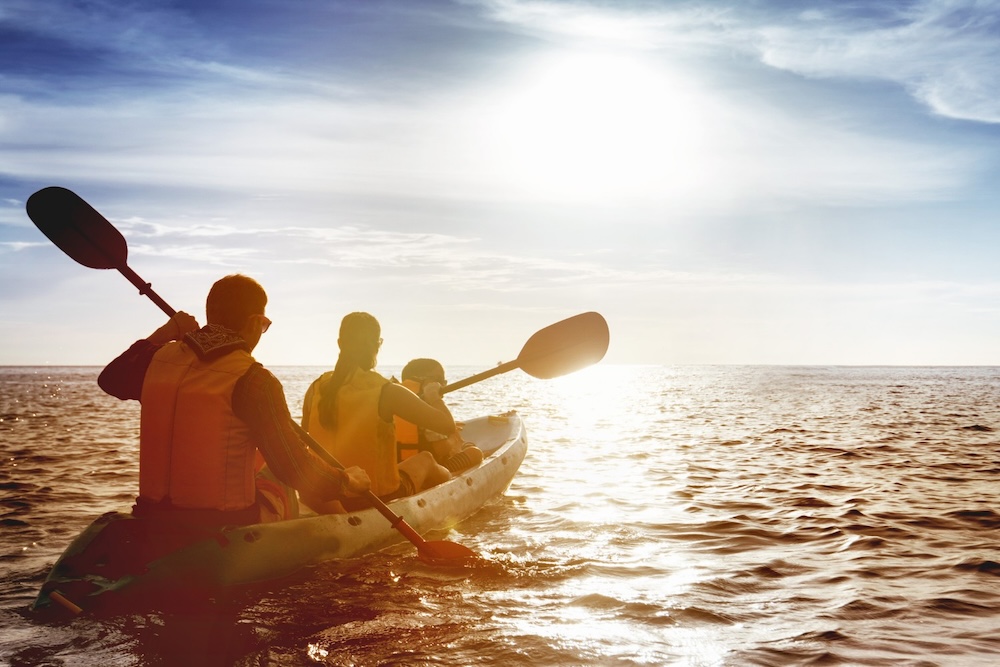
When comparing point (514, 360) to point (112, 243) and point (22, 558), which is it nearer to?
point (112, 243)

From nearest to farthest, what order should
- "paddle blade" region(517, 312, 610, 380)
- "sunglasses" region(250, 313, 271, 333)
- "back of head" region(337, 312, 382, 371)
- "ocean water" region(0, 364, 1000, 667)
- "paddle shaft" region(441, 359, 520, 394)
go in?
"ocean water" region(0, 364, 1000, 667) < "sunglasses" region(250, 313, 271, 333) < "back of head" region(337, 312, 382, 371) < "paddle shaft" region(441, 359, 520, 394) < "paddle blade" region(517, 312, 610, 380)

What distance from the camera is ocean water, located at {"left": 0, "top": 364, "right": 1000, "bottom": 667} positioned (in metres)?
4.04

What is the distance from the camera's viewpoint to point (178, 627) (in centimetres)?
432

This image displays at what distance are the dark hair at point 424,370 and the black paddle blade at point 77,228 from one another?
2785 mm

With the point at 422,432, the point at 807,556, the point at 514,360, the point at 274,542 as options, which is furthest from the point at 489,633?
the point at 514,360

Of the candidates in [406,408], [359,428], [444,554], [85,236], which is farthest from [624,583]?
[85,236]

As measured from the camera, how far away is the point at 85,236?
221 inches

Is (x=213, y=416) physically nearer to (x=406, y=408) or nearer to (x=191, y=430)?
(x=191, y=430)

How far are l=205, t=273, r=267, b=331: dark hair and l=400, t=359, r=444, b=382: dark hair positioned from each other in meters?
3.24

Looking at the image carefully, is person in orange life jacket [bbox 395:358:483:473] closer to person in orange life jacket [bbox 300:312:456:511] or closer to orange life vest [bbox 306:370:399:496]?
orange life vest [bbox 306:370:399:496]

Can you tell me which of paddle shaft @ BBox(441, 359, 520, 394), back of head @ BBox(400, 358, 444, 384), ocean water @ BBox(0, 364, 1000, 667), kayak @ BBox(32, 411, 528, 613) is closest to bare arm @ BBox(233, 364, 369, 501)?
kayak @ BBox(32, 411, 528, 613)

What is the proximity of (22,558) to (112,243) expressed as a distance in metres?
2.56

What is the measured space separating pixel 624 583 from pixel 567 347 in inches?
149

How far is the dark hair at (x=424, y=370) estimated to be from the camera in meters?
7.45
